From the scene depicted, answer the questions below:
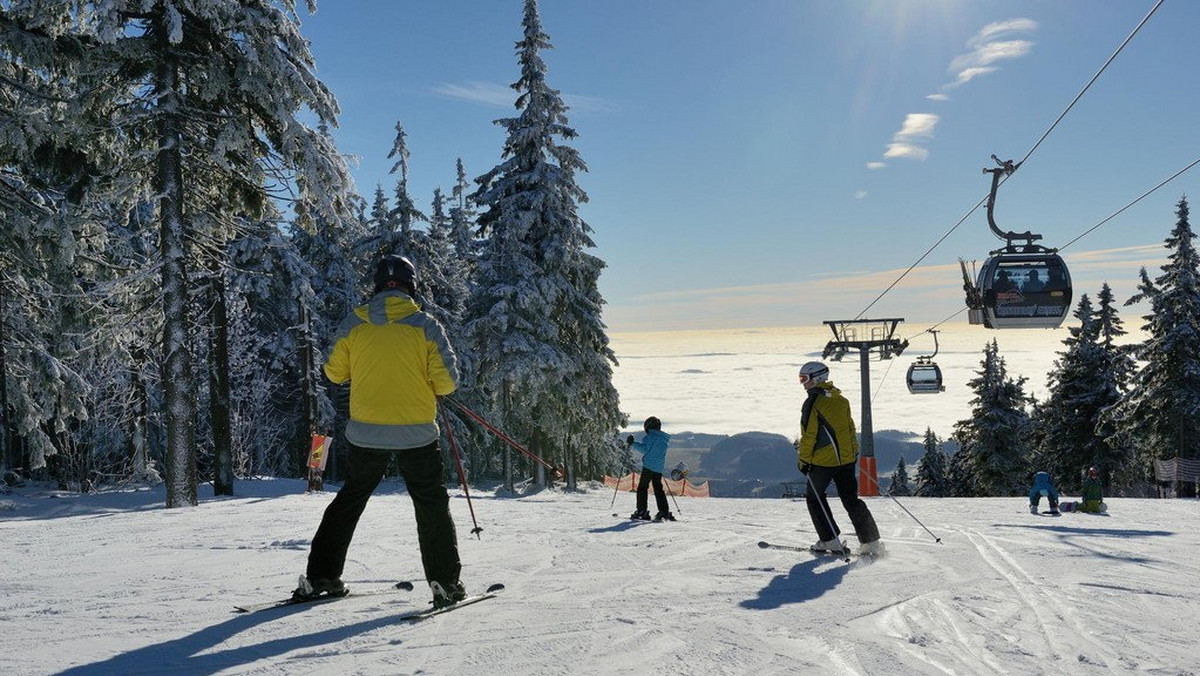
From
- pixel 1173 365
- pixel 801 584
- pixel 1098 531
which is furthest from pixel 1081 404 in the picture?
pixel 801 584

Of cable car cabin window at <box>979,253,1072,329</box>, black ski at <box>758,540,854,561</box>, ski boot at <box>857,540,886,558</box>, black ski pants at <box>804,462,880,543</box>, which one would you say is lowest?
black ski at <box>758,540,854,561</box>

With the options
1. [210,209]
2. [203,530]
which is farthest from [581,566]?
[210,209]

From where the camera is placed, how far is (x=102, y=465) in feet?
104

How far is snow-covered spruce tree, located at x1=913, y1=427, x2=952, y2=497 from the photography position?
67.5 m

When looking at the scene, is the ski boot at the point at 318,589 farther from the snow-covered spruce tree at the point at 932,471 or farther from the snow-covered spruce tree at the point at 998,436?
the snow-covered spruce tree at the point at 932,471

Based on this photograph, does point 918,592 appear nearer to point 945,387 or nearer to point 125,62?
point 125,62

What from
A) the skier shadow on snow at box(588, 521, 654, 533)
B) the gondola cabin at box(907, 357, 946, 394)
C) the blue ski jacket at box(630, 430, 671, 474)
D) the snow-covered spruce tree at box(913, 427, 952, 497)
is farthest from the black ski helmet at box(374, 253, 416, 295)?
the snow-covered spruce tree at box(913, 427, 952, 497)

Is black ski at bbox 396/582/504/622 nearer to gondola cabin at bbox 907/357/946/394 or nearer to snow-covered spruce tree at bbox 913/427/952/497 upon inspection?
gondola cabin at bbox 907/357/946/394

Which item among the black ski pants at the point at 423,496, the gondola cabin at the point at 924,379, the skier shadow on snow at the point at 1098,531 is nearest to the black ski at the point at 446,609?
the black ski pants at the point at 423,496

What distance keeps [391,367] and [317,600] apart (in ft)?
5.21

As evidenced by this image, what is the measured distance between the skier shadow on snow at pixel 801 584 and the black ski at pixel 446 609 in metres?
1.65

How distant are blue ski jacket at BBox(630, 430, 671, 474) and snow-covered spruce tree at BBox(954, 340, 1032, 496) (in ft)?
136

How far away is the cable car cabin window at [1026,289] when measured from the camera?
19969 mm

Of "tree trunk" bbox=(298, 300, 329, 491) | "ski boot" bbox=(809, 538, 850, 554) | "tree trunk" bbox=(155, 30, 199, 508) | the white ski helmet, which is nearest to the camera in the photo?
"ski boot" bbox=(809, 538, 850, 554)
